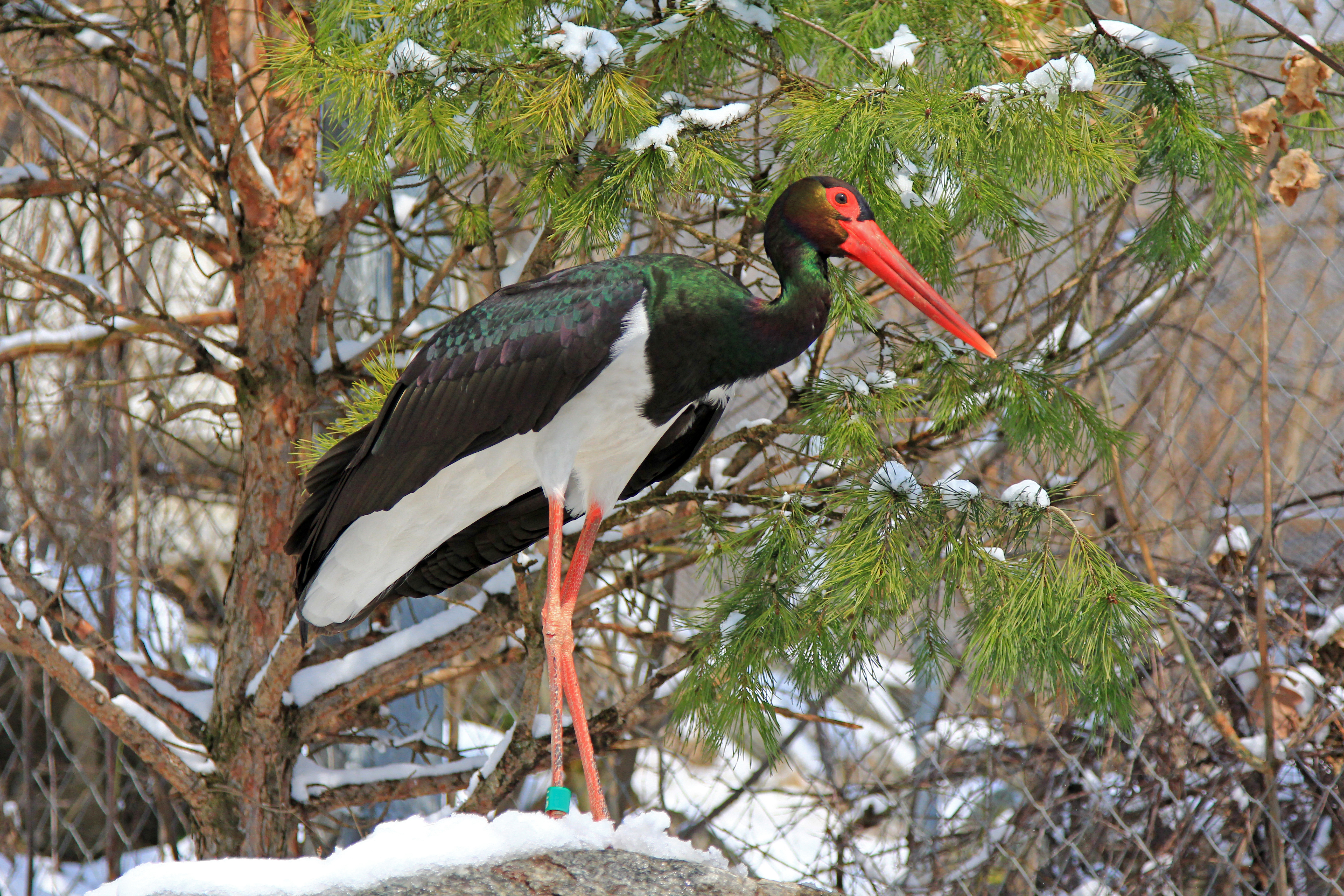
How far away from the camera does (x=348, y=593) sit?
2689mm

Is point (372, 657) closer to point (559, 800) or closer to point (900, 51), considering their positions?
point (559, 800)

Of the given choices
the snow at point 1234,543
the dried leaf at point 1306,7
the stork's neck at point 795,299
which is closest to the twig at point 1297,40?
the dried leaf at point 1306,7

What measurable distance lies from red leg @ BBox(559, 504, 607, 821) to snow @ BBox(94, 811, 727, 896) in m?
0.13

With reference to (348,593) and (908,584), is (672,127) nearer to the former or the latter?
(908,584)

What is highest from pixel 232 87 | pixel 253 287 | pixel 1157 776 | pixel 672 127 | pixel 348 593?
pixel 232 87

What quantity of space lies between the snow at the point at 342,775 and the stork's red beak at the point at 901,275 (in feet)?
5.70

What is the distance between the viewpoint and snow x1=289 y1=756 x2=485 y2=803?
3293 millimetres

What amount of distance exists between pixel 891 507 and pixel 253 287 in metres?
1.85

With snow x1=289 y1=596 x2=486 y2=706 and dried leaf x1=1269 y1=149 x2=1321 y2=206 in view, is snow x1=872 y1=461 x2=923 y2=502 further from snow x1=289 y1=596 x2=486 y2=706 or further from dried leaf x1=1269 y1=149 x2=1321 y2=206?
snow x1=289 y1=596 x2=486 y2=706

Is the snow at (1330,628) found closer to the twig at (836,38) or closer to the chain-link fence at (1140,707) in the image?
the chain-link fence at (1140,707)

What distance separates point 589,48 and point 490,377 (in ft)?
1.97

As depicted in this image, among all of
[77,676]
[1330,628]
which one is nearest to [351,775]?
[77,676]

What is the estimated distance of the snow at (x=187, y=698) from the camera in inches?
132

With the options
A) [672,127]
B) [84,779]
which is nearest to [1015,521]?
[672,127]
